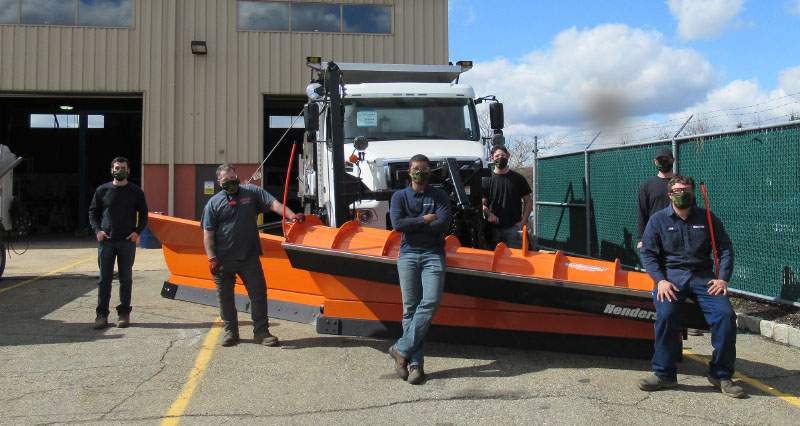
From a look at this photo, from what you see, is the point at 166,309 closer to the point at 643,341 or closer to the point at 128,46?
the point at 643,341

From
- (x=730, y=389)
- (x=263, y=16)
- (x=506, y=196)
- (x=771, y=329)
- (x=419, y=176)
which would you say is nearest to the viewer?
(x=730, y=389)

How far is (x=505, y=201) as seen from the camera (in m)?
7.20

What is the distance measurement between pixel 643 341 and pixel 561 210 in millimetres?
6704

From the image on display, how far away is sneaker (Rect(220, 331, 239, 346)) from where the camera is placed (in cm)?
575

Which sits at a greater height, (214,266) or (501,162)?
(501,162)

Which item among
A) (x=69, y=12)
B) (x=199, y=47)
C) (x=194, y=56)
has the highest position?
(x=69, y=12)

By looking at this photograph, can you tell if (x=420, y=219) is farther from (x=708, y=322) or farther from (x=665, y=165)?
(x=665, y=165)

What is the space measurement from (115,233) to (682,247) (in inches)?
209

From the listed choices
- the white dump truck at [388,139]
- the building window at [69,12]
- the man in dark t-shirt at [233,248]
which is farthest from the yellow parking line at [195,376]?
the building window at [69,12]

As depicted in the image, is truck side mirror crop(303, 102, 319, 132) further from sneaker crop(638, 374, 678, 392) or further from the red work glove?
sneaker crop(638, 374, 678, 392)

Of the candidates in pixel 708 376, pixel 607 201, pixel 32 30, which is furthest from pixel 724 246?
pixel 32 30

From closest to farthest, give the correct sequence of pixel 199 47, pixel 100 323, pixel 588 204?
pixel 100 323, pixel 588 204, pixel 199 47

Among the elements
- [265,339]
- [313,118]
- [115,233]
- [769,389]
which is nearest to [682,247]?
[769,389]

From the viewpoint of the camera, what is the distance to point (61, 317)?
7027 mm
